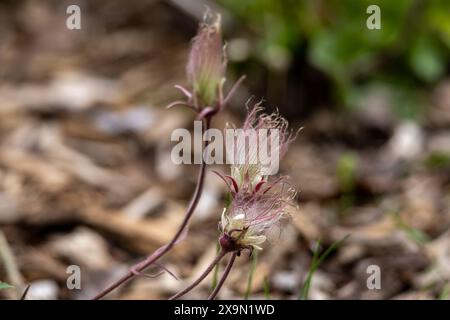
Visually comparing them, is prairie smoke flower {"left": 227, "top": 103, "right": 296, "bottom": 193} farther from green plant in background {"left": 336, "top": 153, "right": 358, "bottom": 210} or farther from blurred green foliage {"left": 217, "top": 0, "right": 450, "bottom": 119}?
blurred green foliage {"left": 217, "top": 0, "right": 450, "bottom": 119}

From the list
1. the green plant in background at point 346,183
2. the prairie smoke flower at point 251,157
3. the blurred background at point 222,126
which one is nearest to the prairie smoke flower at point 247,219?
the prairie smoke flower at point 251,157

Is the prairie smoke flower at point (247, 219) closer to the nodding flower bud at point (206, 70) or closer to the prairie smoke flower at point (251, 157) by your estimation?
the prairie smoke flower at point (251, 157)

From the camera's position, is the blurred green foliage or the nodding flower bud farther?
the blurred green foliage

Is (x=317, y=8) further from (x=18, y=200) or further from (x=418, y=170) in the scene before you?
(x=18, y=200)

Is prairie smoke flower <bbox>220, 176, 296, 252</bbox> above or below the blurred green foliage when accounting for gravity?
below

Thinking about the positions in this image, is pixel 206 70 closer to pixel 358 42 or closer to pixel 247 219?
pixel 247 219

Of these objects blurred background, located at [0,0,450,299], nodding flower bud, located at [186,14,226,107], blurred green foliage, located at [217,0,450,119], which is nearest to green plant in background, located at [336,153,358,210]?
blurred background, located at [0,0,450,299]
